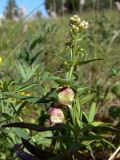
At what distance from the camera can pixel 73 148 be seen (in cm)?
102

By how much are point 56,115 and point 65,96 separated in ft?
0.20

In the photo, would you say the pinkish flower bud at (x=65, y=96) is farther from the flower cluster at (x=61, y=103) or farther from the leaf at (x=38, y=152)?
the leaf at (x=38, y=152)

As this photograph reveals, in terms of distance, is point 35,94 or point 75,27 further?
point 35,94

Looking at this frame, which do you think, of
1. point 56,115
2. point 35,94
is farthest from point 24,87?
point 35,94

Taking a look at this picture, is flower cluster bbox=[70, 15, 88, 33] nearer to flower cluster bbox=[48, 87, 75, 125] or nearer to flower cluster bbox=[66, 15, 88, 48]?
flower cluster bbox=[66, 15, 88, 48]

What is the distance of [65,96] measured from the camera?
105cm

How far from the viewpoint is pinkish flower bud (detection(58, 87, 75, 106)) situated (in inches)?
41.3

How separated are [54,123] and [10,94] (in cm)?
12

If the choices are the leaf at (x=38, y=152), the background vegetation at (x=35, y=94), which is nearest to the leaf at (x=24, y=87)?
the background vegetation at (x=35, y=94)

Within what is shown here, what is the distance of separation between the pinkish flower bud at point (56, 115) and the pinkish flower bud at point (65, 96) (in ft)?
0.11

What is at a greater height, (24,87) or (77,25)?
(77,25)

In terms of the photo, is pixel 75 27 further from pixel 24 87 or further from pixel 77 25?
pixel 24 87

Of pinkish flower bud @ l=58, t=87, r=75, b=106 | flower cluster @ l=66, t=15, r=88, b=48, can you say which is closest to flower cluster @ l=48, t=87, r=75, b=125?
pinkish flower bud @ l=58, t=87, r=75, b=106

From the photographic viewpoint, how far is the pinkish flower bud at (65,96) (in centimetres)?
105
